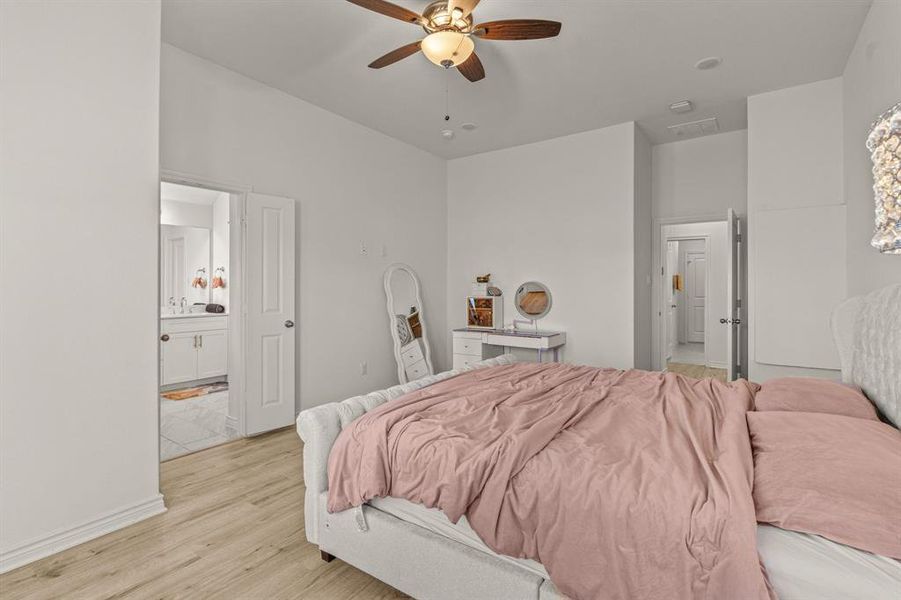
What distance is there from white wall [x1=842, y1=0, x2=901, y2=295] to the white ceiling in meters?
0.19

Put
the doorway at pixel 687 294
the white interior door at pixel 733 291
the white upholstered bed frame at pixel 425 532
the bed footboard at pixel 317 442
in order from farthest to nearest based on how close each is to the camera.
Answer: the doorway at pixel 687 294 < the white interior door at pixel 733 291 < the bed footboard at pixel 317 442 < the white upholstered bed frame at pixel 425 532

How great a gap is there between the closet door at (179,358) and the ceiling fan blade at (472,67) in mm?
4670

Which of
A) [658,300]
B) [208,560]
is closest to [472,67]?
[208,560]

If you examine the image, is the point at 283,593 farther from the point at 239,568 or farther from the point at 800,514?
the point at 800,514

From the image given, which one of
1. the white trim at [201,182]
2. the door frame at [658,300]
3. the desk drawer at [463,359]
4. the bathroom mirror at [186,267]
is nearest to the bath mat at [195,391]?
the bathroom mirror at [186,267]

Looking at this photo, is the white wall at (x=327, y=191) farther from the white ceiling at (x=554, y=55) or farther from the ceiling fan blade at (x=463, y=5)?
the ceiling fan blade at (x=463, y=5)

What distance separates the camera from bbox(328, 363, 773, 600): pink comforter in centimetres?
122

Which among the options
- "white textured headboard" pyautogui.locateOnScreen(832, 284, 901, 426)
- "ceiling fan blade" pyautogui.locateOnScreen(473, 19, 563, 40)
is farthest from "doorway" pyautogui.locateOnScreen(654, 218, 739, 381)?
"ceiling fan blade" pyautogui.locateOnScreen(473, 19, 563, 40)

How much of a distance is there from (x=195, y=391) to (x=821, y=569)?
233 inches

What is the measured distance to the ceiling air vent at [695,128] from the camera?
4.43m

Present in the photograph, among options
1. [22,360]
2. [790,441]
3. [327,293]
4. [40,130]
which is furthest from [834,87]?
[22,360]

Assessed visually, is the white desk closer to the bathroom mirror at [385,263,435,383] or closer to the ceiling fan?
the bathroom mirror at [385,263,435,383]

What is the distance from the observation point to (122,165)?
93.1 inches

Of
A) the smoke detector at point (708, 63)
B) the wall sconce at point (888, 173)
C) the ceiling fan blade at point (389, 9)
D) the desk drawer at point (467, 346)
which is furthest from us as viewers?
the desk drawer at point (467, 346)
